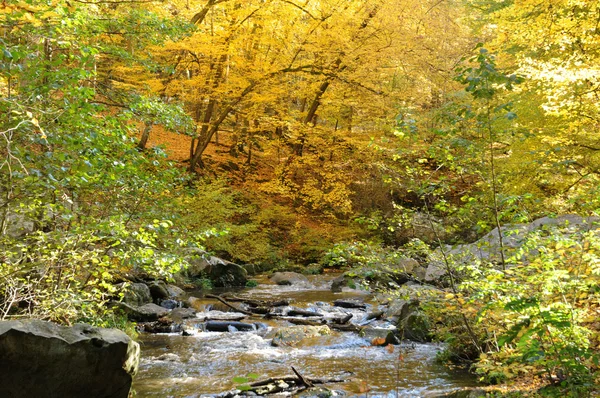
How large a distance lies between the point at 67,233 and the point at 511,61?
12.5 metres

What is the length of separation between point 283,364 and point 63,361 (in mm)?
3173

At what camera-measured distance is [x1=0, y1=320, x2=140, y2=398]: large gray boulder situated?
3943 mm

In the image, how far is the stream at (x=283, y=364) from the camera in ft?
18.5

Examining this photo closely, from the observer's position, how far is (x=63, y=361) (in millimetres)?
4191

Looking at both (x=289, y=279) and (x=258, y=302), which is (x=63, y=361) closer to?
(x=258, y=302)

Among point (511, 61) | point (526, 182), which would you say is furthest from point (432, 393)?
point (511, 61)

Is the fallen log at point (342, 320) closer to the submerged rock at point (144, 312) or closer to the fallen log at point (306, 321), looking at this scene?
the fallen log at point (306, 321)

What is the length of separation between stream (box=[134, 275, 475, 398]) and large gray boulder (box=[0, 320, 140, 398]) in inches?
38.6

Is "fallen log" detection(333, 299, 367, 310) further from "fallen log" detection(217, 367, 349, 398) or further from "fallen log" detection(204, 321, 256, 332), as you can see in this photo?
"fallen log" detection(217, 367, 349, 398)

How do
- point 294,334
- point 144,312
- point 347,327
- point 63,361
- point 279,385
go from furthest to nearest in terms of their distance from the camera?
point 144,312, point 347,327, point 294,334, point 279,385, point 63,361

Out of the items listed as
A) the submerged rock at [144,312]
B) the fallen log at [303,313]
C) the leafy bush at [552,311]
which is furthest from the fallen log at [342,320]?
the leafy bush at [552,311]

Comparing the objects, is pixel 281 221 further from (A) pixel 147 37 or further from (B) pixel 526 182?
(A) pixel 147 37

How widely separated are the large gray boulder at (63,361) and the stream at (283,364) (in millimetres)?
981

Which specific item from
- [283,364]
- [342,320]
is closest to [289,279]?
[342,320]
